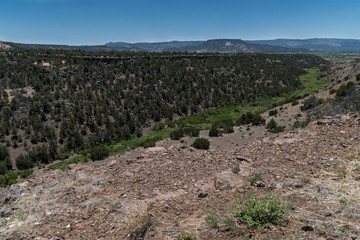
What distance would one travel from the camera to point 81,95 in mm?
31406

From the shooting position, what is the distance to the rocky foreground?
180 inches

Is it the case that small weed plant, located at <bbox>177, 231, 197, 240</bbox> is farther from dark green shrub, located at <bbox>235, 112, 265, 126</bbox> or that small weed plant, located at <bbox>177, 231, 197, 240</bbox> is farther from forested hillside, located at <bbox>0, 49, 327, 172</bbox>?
dark green shrub, located at <bbox>235, 112, 265, 126</bbox>

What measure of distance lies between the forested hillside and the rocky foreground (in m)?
15.1

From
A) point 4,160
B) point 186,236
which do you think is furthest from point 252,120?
point 4,160

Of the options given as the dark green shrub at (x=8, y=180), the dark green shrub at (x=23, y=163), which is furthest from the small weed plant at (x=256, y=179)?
the dark green shrub at (x=23, y=163)

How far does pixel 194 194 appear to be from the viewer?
19.9 ft

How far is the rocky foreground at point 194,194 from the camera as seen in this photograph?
15.0 feet

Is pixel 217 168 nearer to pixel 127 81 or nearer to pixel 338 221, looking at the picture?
pixel 338 221

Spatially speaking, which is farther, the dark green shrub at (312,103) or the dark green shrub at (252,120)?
the dark green shrub at (252,120)

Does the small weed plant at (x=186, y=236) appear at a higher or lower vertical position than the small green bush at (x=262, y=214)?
lower

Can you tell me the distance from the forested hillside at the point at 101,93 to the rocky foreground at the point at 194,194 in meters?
15.1

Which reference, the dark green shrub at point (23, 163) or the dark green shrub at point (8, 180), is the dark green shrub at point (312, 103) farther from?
the dark green shrub at point (23, 163)

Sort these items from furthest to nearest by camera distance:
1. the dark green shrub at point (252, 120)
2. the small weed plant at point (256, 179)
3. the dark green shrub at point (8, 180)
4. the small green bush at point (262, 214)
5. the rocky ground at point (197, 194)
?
the dark green shrub at point (252, 120) → the dark green shrub at point (8, 180) → the small weed plant at point (256, 179) → the rocky ground at point (197, 194) → the small green bush at point (262, 214)

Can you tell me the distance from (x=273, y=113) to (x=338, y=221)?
23096 millimetres
